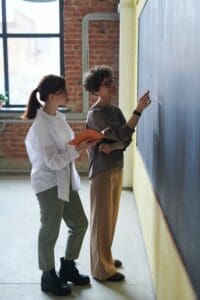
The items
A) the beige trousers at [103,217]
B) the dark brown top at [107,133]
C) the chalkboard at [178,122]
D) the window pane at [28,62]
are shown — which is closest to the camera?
the chalkboard at [178,122]

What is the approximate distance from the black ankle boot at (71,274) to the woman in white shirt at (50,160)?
16 cm

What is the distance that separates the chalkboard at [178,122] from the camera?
158cm

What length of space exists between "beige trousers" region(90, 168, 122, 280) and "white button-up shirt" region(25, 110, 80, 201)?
242 millimetres

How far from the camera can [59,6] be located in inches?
261

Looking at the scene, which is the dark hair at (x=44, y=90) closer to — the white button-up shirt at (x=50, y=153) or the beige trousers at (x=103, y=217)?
the white button-up shirt at (x=50, y=153)

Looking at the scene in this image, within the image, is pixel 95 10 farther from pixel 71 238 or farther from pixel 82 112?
pixel 71 238

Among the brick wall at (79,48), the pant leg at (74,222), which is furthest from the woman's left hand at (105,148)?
the brick wall at (79,48)

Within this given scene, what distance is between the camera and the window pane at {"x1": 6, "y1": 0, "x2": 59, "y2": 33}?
6.70 m

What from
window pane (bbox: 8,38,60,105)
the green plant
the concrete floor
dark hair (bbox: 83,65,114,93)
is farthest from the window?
dark hair (bbox: 83,65,114,93)

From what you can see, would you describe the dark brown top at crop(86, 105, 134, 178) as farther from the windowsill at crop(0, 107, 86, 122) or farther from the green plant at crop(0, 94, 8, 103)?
the green plant at crop(0, 94, 8, 103)

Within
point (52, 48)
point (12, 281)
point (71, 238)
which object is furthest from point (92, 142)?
point (52, 48)

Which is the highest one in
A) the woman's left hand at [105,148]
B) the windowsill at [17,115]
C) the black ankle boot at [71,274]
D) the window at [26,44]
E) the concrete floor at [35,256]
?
the window at [26,44]

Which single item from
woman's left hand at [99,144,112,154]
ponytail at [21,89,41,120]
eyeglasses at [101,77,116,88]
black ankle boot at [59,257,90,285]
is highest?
eyeglasses at [101,77,116,88]

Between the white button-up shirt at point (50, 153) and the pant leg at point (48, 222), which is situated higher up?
the white button-up shirt at point (50, 153)
